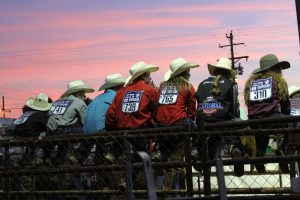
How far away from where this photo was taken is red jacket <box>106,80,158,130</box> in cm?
855

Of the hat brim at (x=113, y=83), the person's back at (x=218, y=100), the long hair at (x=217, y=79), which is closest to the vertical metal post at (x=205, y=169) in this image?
the person's back at (x=218, y=100)

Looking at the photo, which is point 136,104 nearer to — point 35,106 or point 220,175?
point 35,106

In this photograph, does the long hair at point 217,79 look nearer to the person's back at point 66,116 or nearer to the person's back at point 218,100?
the person's back at point 218,100

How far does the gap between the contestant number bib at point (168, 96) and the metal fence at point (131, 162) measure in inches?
42.3

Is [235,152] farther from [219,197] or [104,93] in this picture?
[219,197]

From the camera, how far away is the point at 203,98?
28.7 ft

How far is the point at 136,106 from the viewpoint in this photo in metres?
8.54

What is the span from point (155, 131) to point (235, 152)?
1411 mm

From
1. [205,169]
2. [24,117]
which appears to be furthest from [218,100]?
[24,117]

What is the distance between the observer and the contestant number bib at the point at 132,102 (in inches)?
336

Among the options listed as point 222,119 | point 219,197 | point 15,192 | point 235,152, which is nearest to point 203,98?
point 222,119

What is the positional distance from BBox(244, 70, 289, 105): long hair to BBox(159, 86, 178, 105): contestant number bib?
1.17 m

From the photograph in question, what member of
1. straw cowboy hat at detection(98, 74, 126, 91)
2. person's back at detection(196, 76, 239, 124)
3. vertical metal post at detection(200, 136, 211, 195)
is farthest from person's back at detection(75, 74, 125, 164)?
vertical metal post at detection(200, 136, 211, 195)

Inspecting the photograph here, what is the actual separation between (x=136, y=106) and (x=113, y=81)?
133 cm
